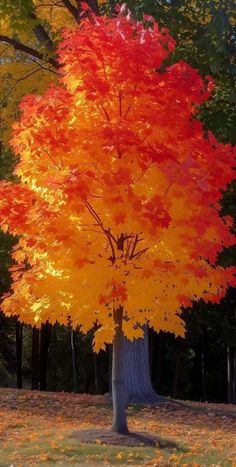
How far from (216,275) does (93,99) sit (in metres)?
2.79

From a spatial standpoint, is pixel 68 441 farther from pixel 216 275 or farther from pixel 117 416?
pixel 216 275

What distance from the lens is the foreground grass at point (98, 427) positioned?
8719 millimetres

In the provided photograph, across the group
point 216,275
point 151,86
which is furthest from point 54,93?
point 216,275

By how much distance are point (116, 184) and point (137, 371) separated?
829 cm

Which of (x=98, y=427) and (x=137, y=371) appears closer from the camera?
(x=98, y=427)

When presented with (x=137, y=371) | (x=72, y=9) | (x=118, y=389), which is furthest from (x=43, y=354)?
(x=118, y=389)

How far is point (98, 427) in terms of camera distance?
39.7 ft

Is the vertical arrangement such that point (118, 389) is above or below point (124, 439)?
above

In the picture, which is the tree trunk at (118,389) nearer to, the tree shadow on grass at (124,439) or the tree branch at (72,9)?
the tree shadow on grass at (124,439)

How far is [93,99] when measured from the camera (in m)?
8.93

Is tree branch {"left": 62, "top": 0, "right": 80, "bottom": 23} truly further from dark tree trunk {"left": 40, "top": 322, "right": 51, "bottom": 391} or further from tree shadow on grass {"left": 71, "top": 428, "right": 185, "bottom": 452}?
dark tree trunk {"left": 40, "top": 322, "right": 51, "bottom": 391}

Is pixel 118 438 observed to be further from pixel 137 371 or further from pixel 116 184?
pixel 137 371

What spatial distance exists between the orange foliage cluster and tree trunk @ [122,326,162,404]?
6576 millimetres

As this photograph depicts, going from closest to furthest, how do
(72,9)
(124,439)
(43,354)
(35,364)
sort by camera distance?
1. (124,439)
2. (72,9)
3. (43,354)
4. (35,364)
